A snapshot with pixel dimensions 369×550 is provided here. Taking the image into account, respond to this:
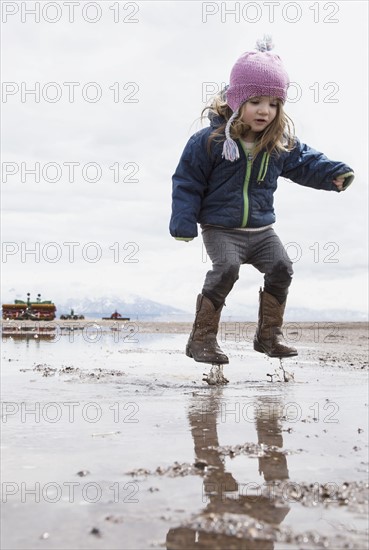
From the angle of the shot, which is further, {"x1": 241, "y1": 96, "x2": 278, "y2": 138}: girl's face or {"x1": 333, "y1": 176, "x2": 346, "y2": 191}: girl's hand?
{"x1": 333, "y1": 176, "x2": 346, "y2": 191}: girl's hand

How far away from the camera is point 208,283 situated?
4.58m

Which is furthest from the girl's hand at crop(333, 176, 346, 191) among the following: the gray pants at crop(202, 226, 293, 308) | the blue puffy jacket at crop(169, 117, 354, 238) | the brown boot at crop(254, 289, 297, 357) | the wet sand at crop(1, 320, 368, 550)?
the wet sand at crop(1, 320, 368, 550)

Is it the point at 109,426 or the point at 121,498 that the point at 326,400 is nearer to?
the point at 109,426

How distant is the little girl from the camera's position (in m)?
4.10

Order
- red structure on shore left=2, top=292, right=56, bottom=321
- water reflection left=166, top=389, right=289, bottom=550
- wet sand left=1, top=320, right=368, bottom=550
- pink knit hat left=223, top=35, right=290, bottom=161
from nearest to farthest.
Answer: water reflection left=166, top=389, right=289, bottom=550 < wet sand left=1, top=320, right=368, bottom=550 < pink knit hat left=223, top=35, right=290, bottom=161 < red structure on shore left=2, top=292, right=56, bottom=321

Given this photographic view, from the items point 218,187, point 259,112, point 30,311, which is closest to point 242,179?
point 218,187

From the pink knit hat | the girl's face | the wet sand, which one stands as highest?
the pink knit hat

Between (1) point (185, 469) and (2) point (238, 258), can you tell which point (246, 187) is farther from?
(1) point (185, 469)

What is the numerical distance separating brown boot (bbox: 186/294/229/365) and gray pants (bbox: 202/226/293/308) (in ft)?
0.20

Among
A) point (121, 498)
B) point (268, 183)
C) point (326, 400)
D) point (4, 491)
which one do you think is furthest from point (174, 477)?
point (326, 400)

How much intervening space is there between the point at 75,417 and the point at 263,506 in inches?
108

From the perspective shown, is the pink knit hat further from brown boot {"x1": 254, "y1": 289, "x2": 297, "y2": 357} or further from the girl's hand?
brown boot {"x1": 254, "y1": 289, "x2": 297, "y2": 357}

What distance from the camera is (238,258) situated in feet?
14.5

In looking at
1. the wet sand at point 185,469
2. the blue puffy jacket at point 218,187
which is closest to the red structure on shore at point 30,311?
the wet sand at point 185,469
